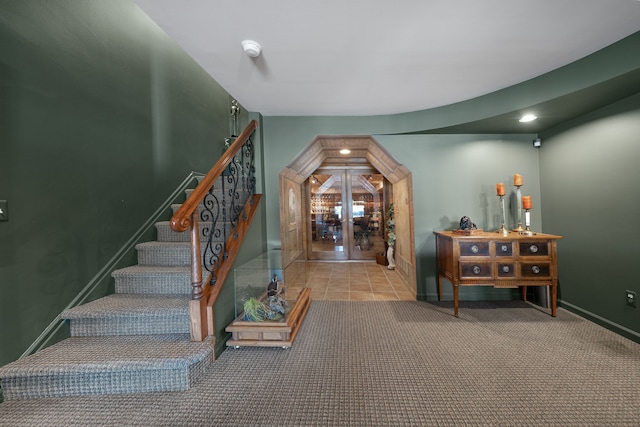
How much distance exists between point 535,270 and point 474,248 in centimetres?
65

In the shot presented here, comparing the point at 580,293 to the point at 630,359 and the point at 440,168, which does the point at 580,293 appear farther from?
the point at 440,168

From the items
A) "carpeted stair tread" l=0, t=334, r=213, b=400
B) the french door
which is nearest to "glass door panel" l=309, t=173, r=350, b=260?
the french door

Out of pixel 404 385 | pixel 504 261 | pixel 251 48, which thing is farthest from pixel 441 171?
pixel 251 48

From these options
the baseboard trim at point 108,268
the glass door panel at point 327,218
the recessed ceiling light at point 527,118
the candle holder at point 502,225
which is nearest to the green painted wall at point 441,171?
the candle holder at point 502,225

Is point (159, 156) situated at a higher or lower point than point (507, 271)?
higher

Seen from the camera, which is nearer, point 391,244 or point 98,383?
point 98,383

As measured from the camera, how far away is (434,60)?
1829mm

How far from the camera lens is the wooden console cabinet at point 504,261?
2455 millimetres

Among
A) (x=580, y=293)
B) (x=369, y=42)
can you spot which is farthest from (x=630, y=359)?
(x=369, y=42)

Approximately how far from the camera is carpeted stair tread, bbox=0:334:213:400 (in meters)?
1.40

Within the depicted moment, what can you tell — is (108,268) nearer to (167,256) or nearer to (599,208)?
(167,256)

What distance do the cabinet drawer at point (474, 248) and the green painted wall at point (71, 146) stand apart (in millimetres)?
2276

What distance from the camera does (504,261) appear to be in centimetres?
251

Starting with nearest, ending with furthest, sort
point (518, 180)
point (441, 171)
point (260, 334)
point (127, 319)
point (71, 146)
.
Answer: point (127, 319)
point (71, 146)
point (260, 334)
point (518, 180)
point (441, 171)
